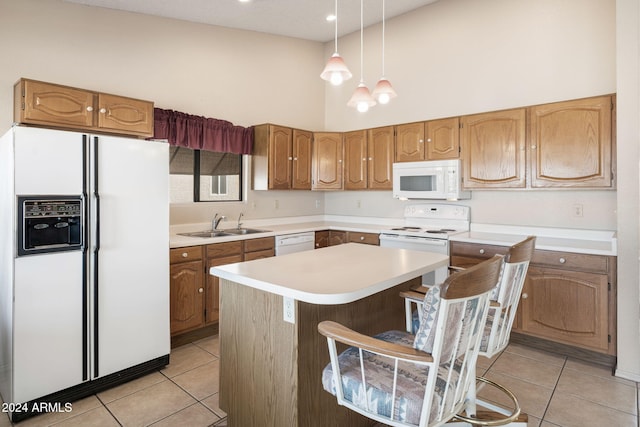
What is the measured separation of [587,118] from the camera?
2992mm

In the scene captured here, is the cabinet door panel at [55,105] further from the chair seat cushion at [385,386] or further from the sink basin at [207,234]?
the chair seat cushion at [385,386]

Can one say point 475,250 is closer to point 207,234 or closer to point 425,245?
point 425,245

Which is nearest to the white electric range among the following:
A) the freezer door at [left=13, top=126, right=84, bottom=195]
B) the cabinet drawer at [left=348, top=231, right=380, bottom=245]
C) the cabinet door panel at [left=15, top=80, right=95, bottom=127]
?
the cabinet drawer at [left=348, top=231, right=380, bottom=245]

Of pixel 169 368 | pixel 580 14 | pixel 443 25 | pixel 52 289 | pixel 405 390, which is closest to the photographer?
pixel 405 390

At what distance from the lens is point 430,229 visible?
4.05 metres

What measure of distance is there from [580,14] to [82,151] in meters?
4.21

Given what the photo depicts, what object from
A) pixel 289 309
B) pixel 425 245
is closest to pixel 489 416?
pixel 289 309

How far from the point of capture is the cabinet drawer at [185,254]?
3.05m

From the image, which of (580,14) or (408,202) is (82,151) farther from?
(580,14)

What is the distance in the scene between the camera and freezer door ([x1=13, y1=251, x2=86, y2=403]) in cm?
211

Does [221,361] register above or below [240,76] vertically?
below

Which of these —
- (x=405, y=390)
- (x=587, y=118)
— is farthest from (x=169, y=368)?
(x=587, y=118)

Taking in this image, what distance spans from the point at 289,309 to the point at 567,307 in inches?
98.1

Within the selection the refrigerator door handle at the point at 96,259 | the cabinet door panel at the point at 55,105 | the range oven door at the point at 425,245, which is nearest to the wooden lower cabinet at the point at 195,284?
the refrigerator door handle at the point at 96,259
